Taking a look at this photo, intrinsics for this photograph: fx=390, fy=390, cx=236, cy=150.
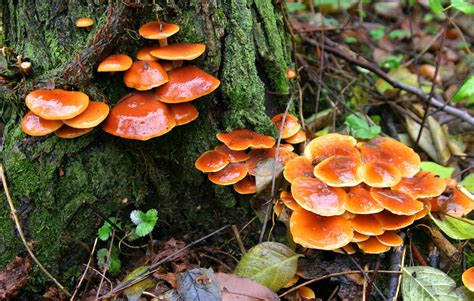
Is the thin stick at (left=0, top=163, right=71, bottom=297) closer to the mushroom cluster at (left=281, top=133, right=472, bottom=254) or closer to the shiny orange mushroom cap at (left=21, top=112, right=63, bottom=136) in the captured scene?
the shiny orange mushroom cap at (left=21, top=112, right=63, bottom=136)

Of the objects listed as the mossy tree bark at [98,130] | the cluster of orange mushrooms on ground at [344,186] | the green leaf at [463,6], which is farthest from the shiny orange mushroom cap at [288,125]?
the green leaf at [463,6]

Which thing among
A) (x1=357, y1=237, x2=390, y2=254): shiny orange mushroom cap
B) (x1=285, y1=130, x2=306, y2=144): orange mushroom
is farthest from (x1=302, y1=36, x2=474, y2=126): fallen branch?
(x1=357, y1=237, x2=390, y2=254): shiny orange mushroom cap

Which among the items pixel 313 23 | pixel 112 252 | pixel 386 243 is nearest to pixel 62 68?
pixel 112 252

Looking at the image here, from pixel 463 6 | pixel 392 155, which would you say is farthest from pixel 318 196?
pixel 463 6

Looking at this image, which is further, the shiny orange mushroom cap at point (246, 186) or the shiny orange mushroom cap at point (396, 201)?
the shiny orange mushroom cap at point (246, 186)

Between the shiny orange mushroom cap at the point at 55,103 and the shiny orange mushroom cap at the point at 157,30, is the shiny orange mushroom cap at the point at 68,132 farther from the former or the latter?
the shiny orange mushroom cap at the point at 157,30

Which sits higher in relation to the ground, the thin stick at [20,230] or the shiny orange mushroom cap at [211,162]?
the shiny orange mushroom cap at [211,162]
